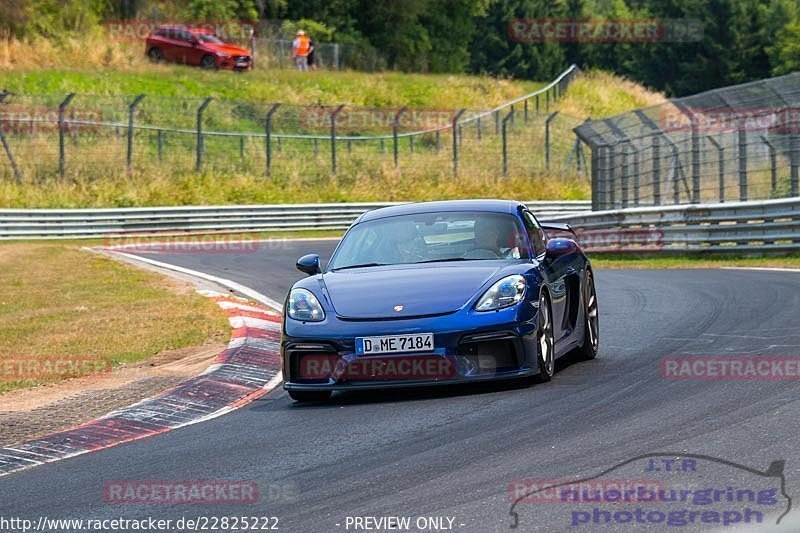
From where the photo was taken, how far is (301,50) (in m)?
54.7

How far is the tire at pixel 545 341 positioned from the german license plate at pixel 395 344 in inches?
29.7

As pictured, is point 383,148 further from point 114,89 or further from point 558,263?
point 558,263

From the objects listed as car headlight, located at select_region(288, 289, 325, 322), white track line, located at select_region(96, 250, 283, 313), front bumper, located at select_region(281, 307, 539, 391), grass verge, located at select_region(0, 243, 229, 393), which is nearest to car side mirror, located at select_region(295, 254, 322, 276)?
car headlight, located at select_region(288, 289, 325, 322)

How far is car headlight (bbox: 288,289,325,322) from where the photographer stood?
8398 mm

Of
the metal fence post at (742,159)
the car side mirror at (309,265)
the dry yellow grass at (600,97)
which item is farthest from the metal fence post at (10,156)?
the dry yellow grass at (600,97)

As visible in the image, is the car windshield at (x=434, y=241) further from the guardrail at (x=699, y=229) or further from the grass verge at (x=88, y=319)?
the guardrail at (x=699, y=229)

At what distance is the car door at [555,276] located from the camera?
8938 millimetres

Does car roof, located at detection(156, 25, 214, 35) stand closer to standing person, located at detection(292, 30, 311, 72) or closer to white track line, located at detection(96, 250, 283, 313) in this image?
standing person, located at detection(292, 30, 311, 72)

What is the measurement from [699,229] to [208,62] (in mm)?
32169

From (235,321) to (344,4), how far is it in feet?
177

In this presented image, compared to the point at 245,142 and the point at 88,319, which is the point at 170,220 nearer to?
the point at 245,142

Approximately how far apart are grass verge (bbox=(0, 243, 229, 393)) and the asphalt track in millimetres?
2756

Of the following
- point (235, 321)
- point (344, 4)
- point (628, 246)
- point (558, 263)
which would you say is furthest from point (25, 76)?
point (558, 263)

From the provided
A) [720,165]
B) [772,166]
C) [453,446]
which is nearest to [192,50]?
[720,165]
